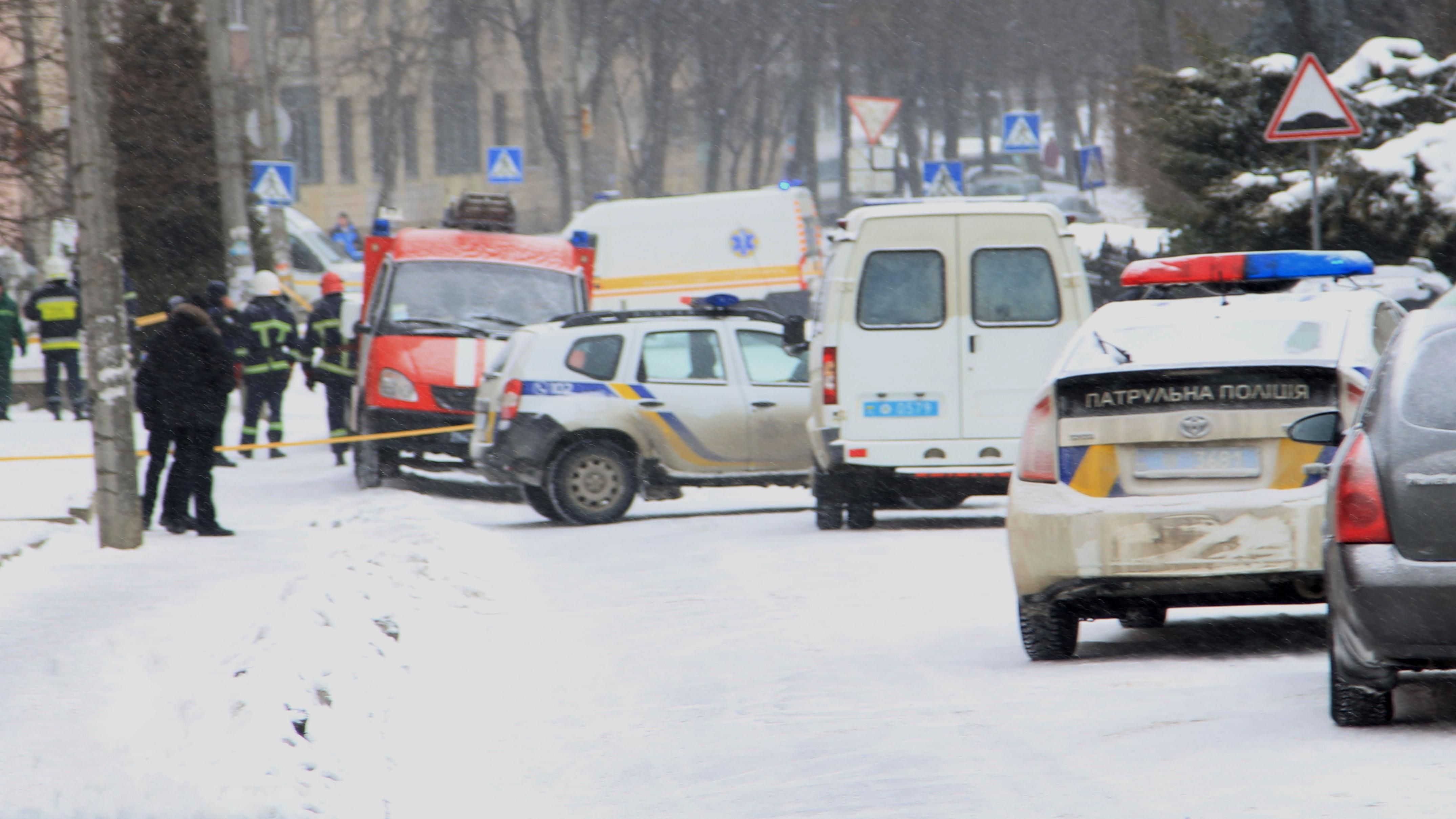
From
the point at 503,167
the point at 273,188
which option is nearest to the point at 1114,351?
the point at 273,188

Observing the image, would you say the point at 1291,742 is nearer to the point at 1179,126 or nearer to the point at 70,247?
the point at 1179,126

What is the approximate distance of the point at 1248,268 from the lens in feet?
29.9

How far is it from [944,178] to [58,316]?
18031 mm

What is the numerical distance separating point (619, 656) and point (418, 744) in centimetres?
219

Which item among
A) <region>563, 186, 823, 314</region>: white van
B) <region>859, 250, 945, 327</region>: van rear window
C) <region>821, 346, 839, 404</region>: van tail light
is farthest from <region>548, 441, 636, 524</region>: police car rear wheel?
<region>563, 186, 823, 314</region>: white van

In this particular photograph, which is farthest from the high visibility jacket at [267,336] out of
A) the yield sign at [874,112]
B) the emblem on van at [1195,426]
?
the emblem on van at [1195,426]

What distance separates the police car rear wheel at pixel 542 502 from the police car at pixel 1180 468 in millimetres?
8510

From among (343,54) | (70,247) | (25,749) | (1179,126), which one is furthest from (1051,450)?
(343,54)

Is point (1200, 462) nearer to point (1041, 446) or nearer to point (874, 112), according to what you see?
point (1041, 446)

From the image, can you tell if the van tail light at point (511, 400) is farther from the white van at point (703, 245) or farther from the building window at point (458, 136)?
the building window at point (458, 136)

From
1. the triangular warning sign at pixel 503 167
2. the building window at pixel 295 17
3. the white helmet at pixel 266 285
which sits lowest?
the white helmet at pixel 266 285

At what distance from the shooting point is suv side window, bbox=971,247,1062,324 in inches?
560

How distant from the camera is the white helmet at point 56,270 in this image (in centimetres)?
2531

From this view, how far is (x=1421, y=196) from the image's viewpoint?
18.3 metres
